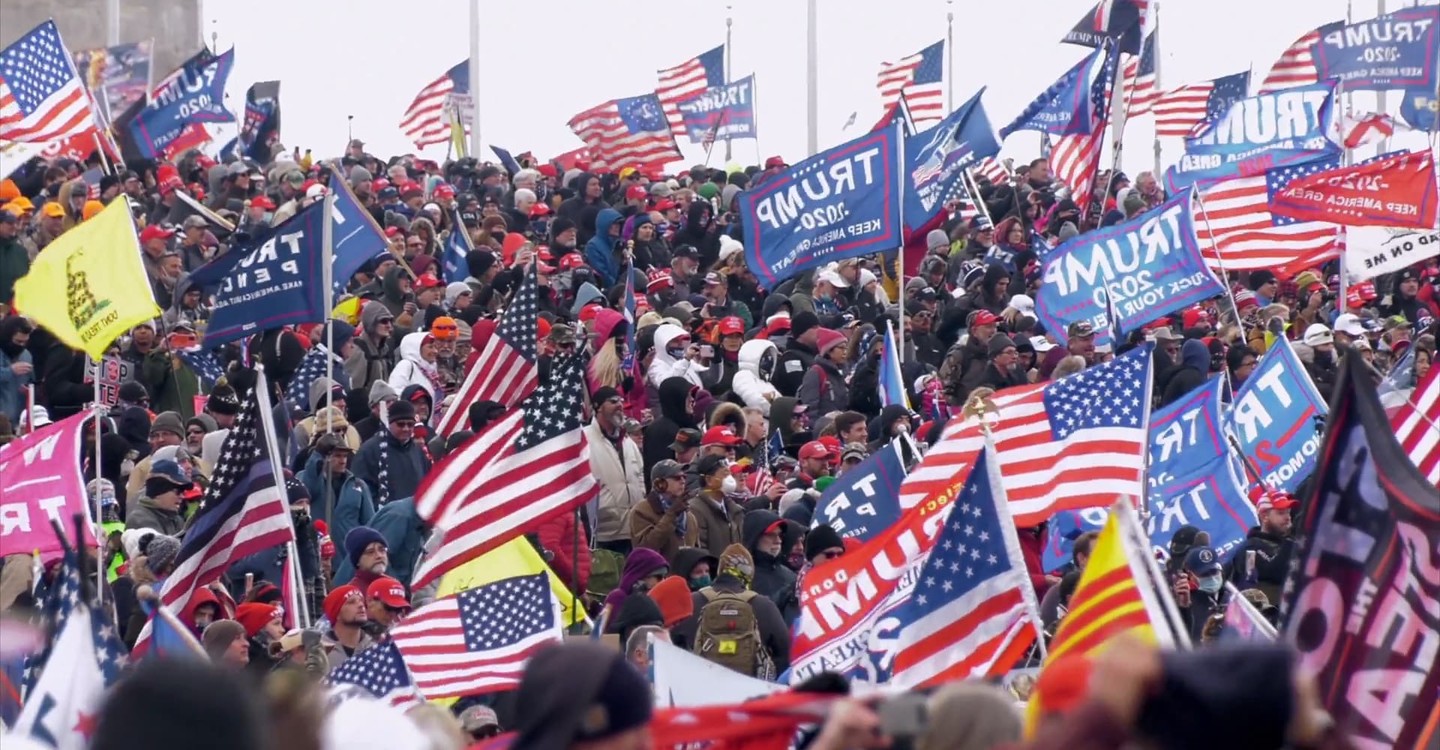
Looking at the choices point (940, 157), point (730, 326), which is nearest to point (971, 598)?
point (730, 326)

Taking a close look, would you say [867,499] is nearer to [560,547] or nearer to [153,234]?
[560,547]

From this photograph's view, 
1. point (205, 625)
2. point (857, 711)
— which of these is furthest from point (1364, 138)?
point (857, 711)

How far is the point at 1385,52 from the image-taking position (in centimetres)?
2703

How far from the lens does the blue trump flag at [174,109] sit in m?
30.5

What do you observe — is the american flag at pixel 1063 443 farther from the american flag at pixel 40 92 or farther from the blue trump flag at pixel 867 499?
the american flag at pixel 40 92

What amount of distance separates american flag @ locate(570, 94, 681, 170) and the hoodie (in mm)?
7184

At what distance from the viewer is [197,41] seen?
46031mm

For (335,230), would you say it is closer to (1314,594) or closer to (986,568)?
(986,568)

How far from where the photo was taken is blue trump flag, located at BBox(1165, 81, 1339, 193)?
81.5 feet

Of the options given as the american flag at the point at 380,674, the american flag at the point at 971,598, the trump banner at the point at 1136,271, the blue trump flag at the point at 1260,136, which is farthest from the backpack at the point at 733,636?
the blue trump flag at the point at 1260,136

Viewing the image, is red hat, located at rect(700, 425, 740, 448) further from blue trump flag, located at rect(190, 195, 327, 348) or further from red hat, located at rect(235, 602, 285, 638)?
red hat, located at rect(235, 602, 285, 638)

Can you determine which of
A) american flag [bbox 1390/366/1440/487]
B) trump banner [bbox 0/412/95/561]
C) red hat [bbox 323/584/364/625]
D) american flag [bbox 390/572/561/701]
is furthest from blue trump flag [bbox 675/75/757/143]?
american flag [bbox 1390/366/1440/487]

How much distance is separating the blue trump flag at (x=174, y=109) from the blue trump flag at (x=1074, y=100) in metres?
Result: 9.75

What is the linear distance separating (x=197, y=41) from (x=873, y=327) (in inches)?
1098
